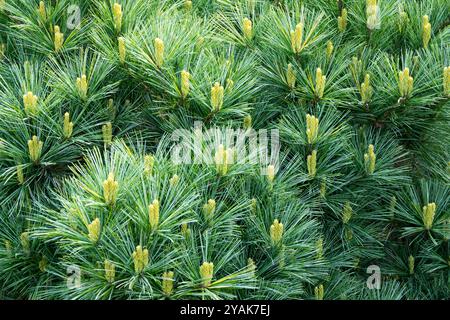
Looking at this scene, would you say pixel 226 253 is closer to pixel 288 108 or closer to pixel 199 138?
pixel 199 138

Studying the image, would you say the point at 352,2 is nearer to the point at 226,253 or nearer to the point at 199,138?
the point at 199,138

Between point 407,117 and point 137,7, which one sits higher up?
point 137,7

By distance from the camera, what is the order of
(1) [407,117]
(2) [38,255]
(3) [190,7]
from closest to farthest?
(2) [38,255], (1) [407,117], (3) [190,7]

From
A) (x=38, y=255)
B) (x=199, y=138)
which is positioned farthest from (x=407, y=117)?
(x=38, y=255)

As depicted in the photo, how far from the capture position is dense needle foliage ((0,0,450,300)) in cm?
120

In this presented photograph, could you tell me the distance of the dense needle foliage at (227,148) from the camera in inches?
47.2

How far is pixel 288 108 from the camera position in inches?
57.5

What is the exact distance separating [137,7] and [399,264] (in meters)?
0.79

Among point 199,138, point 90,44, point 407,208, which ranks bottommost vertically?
point 407,208

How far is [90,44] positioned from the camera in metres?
1.50

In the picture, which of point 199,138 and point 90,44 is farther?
point 90,44

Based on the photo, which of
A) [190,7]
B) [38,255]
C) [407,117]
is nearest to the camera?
[38,255]

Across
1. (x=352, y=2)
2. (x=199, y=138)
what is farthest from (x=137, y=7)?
(x=352, y=2)

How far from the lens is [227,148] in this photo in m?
1.29
